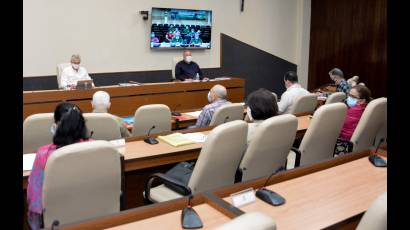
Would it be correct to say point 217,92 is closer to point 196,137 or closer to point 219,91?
point 219,91

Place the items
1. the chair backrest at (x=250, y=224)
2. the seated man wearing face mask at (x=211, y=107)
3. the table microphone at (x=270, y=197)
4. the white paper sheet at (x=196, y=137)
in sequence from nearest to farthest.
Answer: the chair backrest at (x=250, y=224) < the table microphone at (x=270, y=197) < the white paper sheet at (x=196, y=137) < the seated man wearing face mask at (x=211, y=107)

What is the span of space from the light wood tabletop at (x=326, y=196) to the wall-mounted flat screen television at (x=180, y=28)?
6044mm

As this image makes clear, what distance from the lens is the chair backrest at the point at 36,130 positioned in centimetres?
330

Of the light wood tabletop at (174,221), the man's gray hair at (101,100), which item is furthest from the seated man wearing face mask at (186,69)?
the light wood tabletop at (174,221)

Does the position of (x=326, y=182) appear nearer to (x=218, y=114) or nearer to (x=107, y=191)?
(x=107, y=191)

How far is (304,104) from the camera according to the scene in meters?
5.09

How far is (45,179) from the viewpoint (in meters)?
2.18

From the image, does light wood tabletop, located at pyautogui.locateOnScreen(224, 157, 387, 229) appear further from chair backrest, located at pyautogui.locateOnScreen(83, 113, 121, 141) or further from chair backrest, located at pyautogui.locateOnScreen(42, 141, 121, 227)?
chair backrest, located at pyautogui.locateOnScreen(83, 113, 121, 141)

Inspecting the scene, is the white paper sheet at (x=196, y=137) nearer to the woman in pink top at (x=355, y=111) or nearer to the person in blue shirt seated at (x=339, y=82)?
the woman in pink top at (x=355, y=111)

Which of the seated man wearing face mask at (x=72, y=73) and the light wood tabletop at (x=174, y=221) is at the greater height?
the seated man wearing face mask at (x=72, y=73)
